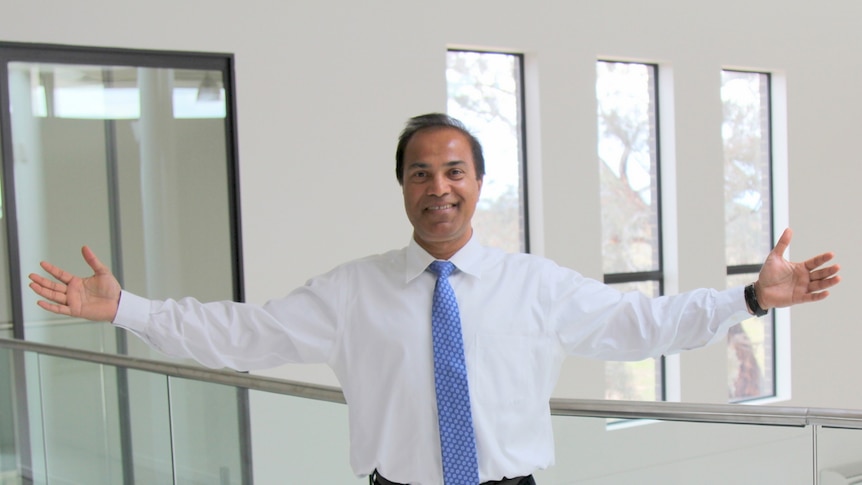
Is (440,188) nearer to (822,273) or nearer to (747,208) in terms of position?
(822,273)

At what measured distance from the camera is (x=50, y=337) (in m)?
4.12

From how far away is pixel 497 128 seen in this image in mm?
5500

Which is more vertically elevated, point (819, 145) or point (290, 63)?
point (290, 63)

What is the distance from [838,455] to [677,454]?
0.42m

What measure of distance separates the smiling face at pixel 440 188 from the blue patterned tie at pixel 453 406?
0.18 metres

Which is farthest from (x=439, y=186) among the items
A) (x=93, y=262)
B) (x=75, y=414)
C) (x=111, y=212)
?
(x=111, y=212)

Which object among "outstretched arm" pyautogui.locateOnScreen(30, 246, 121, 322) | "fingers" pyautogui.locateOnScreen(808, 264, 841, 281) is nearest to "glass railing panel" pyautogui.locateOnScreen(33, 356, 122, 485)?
"outstretched arm" pyautogui.locateOnScreen(30, 246, 121, 322)

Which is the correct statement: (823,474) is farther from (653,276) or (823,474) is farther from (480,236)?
(653,276)

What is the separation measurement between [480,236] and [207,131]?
183 cm

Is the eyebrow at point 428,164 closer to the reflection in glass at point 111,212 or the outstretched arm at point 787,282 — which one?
the outstretched arm at point 787,282

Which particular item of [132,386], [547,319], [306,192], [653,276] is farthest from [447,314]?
[653,276]

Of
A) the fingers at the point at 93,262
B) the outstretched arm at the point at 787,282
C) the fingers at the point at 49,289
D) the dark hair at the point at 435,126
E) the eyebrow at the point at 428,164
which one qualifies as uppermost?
the dark hair at the point at 435,126

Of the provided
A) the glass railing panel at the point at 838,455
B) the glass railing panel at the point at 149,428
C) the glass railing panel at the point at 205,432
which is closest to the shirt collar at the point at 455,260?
the glass railing panel at the point at 838,455

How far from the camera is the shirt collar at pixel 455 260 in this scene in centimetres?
185
